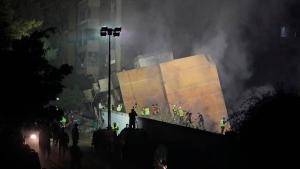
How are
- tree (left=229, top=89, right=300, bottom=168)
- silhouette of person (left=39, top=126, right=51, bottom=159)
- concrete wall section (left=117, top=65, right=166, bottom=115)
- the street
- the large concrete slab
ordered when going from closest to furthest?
tree (left=229, top=89, right=300, bottom=168) → the street → silhouette of person (left=39, top=126, right=51, bottom=159) → the large concrete slab → concrete wall section (left=117, top=65, right=166, bottom=115)

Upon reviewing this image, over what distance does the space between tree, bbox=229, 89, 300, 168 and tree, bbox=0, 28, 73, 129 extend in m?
5.34

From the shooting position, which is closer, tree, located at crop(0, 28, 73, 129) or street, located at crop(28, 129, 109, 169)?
tree, located at crop(0, 28, 73, 129)

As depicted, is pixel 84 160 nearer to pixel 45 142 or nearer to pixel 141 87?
pixel 45 142

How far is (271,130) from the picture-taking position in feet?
32.9

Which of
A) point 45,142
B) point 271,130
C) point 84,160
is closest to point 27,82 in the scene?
point 271,130

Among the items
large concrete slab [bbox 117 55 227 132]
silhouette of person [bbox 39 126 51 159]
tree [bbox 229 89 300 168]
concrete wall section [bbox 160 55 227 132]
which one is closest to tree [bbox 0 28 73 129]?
tree [bbox 229 89 300 168]

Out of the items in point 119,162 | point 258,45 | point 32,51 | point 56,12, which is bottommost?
point 119,162

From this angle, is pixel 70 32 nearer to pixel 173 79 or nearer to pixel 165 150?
pixel 173 79

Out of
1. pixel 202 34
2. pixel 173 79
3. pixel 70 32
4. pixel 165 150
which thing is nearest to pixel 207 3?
pixel 202 34

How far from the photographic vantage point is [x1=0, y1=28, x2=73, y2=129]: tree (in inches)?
385

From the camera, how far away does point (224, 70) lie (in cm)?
3303

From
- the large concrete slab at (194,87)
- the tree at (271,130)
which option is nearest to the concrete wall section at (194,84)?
the large concrete slab at (194,87)

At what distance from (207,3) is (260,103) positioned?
88.3ft

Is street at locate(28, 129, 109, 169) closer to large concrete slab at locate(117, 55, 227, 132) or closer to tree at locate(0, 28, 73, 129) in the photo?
tree at locate(0, 28, 73, 129)
